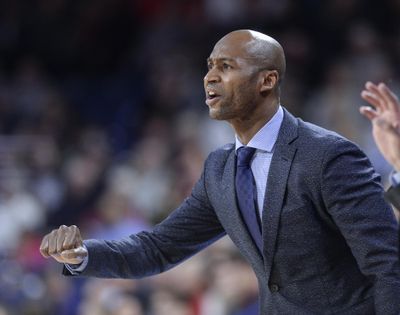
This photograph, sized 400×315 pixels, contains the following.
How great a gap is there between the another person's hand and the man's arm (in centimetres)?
68

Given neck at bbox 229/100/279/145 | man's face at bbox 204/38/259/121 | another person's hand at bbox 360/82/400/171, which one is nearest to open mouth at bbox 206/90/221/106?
man's face at bbox 204/38/259/121

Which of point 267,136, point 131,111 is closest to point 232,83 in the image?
point 267,136

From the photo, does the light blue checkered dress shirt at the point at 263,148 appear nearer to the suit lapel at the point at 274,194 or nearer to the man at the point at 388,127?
the suit lapel at the point at 274,194

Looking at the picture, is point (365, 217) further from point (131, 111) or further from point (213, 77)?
point (131, 111)

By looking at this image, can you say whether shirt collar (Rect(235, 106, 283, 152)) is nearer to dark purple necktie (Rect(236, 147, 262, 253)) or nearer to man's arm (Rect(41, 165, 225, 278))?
dark purple necktie (Rect(236, 147, 262, 253))

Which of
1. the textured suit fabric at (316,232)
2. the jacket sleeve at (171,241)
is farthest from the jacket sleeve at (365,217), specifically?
the jacket sleeve at (171,241)

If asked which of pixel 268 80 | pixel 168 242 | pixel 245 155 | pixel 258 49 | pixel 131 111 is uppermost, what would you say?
pixel 258 49

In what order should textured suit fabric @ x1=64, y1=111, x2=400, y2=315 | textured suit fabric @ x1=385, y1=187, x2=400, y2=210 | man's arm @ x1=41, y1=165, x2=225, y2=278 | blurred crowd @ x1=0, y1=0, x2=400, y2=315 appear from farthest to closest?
blurred crowd @ x1=0, y1=0, x2=400, y2=315 < man's arm @ x1=41, y1=165, x2=225, y2=278 < textured suit fabric @ x1=64, y1=111, x2=400, y2=315 < textured suit fabric @ x1=385, y1=187, x2=400, y2=210

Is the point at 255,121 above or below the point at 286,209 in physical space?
above

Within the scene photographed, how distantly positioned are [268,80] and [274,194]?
1.22 ft

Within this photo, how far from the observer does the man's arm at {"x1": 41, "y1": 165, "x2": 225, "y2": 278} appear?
11.2ft

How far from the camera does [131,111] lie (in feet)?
29.0

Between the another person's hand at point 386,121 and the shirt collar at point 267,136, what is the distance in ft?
0.96

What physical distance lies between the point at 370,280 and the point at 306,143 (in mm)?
474
